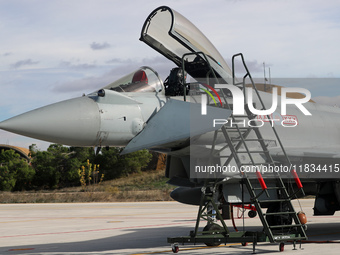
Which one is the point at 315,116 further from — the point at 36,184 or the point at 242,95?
the point at 36,184

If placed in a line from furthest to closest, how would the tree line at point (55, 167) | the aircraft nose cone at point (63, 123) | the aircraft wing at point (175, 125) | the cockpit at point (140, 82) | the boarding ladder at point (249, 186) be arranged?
the tree line at point (55, 167) < the cockpit at point (140, 82) < the boarding ladder at point (249, 186) < the aircraft wing at point (175, 125) < the aircraft nose cone at point (63, 123)

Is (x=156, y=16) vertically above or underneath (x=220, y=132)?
above

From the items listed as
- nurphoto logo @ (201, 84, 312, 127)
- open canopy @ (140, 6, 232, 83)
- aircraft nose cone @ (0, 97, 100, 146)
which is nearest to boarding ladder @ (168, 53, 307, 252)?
nurphoto logo @ (201, 84, 312, 127)

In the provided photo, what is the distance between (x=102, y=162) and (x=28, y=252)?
4245cm

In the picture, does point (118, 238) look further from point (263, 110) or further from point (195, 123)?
point (195, 123)

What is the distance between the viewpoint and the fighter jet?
8.76m

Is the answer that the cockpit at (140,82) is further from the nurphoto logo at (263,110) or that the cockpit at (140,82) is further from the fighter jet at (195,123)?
the nurphoto logo at (263,110)

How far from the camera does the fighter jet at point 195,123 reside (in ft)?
28.7

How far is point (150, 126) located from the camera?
8.94 m

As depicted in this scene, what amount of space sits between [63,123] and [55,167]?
41.5m

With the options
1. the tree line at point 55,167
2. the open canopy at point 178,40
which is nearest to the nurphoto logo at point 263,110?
the open canopy at point 178,40

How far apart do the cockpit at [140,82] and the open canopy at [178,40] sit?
28.5 inches

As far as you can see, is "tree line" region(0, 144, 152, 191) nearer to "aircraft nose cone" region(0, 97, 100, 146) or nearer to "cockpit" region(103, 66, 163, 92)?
"cockpit" region(103, 66, 163, 92)

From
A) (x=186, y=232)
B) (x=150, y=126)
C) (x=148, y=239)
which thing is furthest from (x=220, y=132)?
(x=186, y=232)
